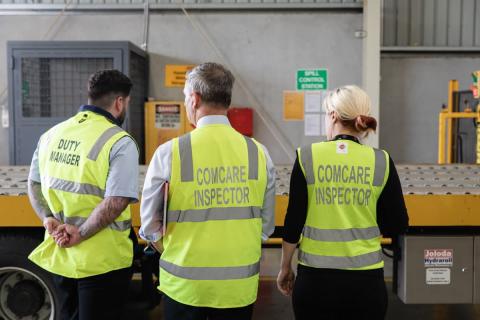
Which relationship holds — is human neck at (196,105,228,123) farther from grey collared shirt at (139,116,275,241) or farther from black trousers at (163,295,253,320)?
black trousers at (163,295,253,320)

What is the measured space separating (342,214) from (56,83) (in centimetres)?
489

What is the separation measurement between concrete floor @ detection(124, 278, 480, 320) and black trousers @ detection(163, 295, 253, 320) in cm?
215

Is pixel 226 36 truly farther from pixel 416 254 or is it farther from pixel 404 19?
pixel 416 254

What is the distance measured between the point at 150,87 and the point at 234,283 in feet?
17.6

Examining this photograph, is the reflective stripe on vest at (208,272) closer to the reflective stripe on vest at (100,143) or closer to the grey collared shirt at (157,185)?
the grey collared shirt at (157,185)

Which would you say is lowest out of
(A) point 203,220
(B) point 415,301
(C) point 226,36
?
(B) point 415,301

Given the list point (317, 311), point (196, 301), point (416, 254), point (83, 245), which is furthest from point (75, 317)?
point (416, 254)

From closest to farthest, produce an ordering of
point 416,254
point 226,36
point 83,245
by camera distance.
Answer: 1. point 83,245
2. point 416,254
3. point 226,36

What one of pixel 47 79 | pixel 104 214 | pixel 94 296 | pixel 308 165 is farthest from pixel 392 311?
pixel 47 79

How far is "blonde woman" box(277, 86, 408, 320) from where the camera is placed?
1934 mm

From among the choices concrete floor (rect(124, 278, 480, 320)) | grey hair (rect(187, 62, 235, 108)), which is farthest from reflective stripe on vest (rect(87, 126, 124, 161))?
concrete floor (rect(124, 278, 480, 320))

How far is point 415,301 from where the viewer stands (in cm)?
291

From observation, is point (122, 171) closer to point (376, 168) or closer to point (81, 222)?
point (81, 222)

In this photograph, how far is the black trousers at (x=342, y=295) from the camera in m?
1.93
